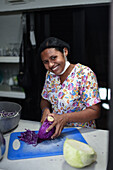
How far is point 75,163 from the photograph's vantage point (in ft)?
2.31

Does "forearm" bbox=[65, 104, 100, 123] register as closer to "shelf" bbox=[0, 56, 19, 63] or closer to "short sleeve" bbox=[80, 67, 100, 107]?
"short sleeve" bbox=[80, 67, 100, 107]

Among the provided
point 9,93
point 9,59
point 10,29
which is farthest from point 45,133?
point 10,29

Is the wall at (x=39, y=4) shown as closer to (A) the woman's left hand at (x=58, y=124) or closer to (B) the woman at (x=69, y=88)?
(B) the woman at (x=69, y=88)

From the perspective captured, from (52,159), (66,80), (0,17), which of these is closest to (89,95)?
(66,80)

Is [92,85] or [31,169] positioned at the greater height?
[92,85]

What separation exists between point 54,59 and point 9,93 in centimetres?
81

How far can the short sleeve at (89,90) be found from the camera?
3.74 ft

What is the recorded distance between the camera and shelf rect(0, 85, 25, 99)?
178 cm

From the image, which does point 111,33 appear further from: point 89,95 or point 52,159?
point 89,95

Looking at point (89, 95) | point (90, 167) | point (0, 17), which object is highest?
point (0, 17)

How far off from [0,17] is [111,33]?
178 centimetres

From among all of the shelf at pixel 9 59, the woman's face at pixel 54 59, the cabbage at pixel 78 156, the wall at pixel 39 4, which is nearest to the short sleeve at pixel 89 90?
the woman's face at pixel 54 59

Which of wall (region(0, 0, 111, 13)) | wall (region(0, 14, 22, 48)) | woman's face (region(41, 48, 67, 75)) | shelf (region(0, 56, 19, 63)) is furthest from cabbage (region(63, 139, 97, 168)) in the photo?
wall (region(0, 14, 22, 48))

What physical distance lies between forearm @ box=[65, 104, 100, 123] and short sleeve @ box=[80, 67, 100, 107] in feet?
0.12
